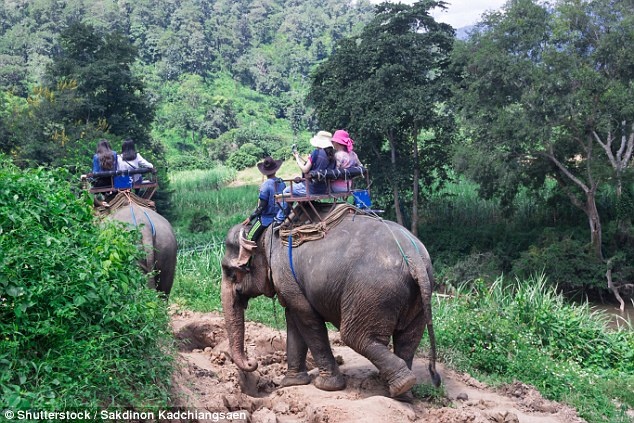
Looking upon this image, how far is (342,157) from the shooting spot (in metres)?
6.73

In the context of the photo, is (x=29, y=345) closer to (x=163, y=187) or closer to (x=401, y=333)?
(x=401, y=333)

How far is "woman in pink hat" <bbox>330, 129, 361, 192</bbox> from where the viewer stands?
6.68m

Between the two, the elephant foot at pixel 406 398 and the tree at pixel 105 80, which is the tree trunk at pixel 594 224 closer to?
the tree at pixel 105 80

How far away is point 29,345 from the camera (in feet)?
13.7

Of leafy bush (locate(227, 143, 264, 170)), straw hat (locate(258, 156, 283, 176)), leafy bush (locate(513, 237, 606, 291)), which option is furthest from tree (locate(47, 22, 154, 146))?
straw hat (locate(258, 156, 283, 176))

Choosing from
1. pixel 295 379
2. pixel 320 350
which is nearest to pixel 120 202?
pixel 295 379

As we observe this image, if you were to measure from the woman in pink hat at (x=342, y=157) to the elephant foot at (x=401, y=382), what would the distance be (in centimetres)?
172

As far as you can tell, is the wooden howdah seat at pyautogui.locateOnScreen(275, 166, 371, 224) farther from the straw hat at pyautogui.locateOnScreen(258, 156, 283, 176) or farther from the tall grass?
the tall grass

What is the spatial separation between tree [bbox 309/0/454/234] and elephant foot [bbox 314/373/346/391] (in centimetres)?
1597

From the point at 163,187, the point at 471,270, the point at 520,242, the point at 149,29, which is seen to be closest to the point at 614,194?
the point at 520,242

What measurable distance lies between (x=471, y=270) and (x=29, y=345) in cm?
1731

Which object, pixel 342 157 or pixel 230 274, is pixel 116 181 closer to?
pixel 230 274

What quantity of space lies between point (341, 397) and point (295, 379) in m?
0.71

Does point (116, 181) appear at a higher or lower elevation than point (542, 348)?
higher
